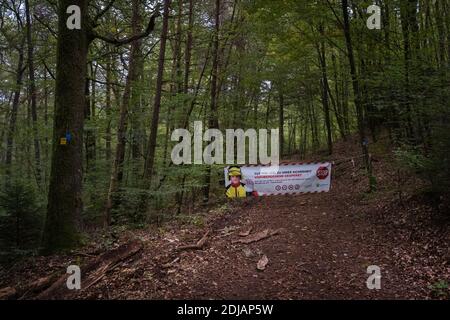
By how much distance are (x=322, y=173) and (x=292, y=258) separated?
539cm

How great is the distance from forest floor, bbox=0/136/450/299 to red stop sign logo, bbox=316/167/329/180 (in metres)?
1.84

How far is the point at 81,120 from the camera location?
662 centimetres

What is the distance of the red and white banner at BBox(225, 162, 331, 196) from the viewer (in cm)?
1082

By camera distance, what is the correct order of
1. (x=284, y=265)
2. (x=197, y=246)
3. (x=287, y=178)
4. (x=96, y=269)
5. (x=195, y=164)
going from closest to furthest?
1. (x=96, y=269)
2. (x=284, y=265)
3. (x=197, y=246)
4. (x=195, y=164)
5. (x=287, y=178)

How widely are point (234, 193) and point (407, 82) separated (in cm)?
590

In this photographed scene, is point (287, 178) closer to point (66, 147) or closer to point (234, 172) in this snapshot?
point (234, 172)

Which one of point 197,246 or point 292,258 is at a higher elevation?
point 197,246

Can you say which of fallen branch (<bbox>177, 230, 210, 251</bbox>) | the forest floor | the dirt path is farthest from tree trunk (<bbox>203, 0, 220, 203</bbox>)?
fallen branch (<bbox>177, 230, 210, 251</bbox>)

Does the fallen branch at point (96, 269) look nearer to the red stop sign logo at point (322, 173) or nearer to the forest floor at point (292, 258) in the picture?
the forest floor at point (292, 258)

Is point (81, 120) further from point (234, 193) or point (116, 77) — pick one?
point (116, 77)

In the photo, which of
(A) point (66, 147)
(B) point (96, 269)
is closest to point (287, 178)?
(A) point (66, 147)

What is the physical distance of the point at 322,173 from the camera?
35.8ft

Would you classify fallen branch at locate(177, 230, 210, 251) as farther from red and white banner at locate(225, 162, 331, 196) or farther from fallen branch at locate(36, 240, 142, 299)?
red and white banner at locate(225, 162, 331, 196)

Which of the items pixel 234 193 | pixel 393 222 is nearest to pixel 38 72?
pixel 234 193
